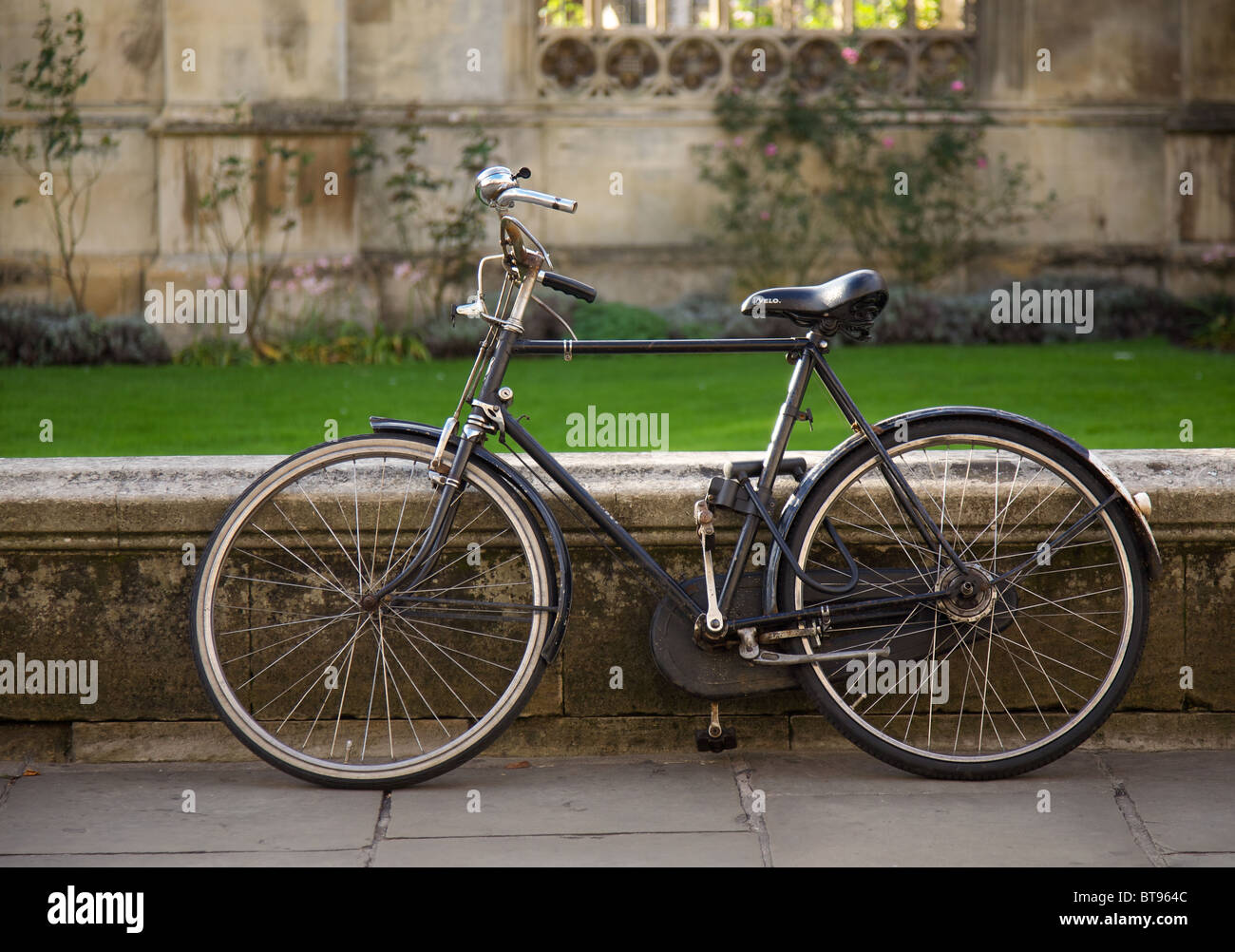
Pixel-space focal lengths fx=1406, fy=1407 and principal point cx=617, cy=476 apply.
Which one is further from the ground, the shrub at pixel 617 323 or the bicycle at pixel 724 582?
the shrub at pixel 617 323

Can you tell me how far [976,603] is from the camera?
134 inches

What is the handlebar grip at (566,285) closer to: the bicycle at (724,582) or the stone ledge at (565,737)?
the bicycle at (724,582)

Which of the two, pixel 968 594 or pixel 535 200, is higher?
pixel 535 200

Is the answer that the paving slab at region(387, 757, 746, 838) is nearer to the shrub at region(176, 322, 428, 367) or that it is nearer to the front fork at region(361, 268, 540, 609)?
the front fork at region(361, 268, 540, 609)

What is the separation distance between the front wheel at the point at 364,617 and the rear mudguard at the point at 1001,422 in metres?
0.61

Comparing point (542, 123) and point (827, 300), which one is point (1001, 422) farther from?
point (542, 123)

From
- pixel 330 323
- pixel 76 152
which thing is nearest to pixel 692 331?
pixel 330 323

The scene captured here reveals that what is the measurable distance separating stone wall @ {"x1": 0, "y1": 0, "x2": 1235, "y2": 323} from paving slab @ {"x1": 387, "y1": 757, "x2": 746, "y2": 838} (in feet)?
24.5

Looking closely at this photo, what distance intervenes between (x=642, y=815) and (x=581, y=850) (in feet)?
0.79

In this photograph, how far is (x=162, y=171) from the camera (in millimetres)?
10281

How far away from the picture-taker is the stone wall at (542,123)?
10258 mm

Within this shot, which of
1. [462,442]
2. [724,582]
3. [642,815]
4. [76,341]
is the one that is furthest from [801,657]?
[76,341]

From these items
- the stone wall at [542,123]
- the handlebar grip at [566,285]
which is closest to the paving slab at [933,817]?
the handlebar grip at [566,285]

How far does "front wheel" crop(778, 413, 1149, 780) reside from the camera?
340 centimetres
